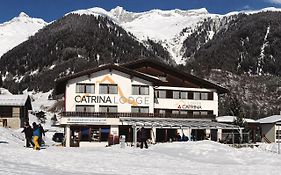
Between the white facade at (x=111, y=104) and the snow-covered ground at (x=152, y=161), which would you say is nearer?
the snow-covered ground at (x=152, y=161)

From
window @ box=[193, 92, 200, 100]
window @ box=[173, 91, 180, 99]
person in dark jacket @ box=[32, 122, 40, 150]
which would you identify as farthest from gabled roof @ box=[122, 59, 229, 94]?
person in dark jacket @ box=[32, 122, 40, 150]

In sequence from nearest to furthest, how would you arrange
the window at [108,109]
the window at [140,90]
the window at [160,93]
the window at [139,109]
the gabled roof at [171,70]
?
the window at [108,109], the window at [139,109], the window at [140,90], the window at [160,93], the gabled roof at [171,70]

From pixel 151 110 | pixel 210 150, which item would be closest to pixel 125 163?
pixel 210 150

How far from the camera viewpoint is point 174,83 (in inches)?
2301

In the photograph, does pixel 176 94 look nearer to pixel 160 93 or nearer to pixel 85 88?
pixel 160 93

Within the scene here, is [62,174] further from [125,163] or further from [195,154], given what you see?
[195,154]

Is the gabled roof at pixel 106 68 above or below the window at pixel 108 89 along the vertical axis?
above

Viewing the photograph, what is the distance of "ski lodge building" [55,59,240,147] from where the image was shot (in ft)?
165

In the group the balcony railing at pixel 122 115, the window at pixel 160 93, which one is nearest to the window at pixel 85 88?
the balcony railing at pixel 122 115

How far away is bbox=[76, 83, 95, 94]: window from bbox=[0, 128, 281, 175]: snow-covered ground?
19754 mm

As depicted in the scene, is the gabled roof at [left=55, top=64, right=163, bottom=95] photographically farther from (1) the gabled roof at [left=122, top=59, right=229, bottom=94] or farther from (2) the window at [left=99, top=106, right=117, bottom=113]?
(2) the window at [left=99, top=106, right=117, bottom=113]

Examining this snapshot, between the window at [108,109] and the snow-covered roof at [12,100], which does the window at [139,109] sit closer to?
the window at [108,109]

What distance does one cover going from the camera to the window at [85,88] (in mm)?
52938

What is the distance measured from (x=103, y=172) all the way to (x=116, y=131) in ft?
101
